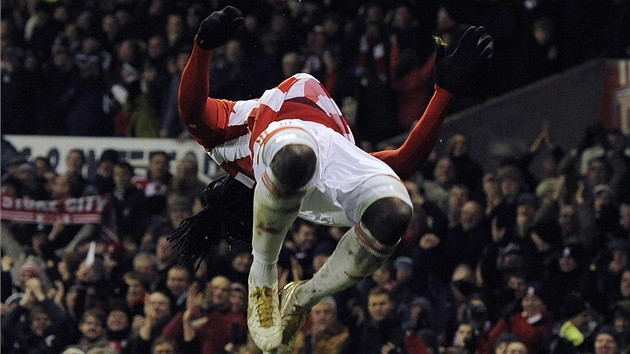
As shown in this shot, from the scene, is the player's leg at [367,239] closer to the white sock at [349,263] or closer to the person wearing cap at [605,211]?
the white sock at [349,263]

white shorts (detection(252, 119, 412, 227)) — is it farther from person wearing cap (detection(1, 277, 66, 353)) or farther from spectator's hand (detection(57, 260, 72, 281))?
spectator's hand (detection(57, 260, 72, 281))

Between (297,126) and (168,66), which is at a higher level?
(297,126)

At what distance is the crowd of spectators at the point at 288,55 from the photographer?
13.5 m

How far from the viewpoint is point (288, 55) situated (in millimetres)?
13555

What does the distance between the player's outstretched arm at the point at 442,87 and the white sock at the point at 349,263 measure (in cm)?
69

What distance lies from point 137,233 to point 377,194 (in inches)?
244

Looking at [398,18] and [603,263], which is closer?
[603,263]

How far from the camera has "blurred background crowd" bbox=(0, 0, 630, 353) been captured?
34.8 ft

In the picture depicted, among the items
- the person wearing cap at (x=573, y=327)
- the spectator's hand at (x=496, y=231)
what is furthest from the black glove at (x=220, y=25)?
the spectator's hand at (x=496, y=231)

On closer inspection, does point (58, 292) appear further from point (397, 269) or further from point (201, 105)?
point (201, 105)

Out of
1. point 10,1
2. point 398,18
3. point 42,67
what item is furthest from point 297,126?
point 10,1

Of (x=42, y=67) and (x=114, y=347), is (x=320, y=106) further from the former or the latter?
(x=42, y=67)

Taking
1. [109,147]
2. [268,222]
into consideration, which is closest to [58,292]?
[109,147]

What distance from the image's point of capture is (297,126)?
6703 millimetres
